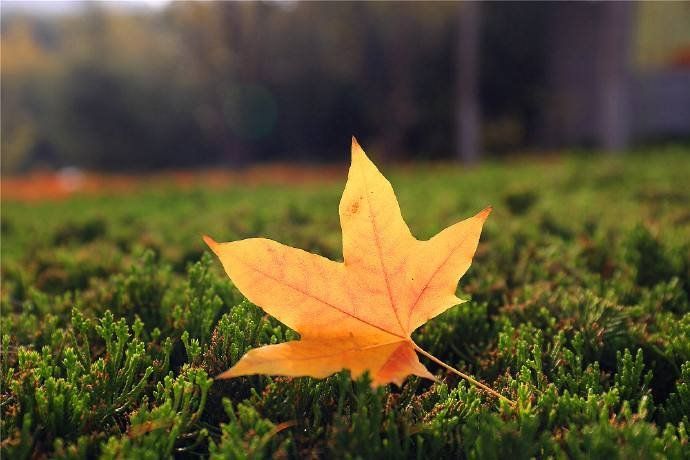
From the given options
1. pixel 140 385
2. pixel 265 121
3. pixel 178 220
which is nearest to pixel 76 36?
pixel 265 121

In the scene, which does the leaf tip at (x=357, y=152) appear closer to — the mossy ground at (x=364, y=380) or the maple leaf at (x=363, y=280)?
the maple leaf at (x=363, y=280)

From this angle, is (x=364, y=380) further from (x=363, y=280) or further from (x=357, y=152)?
(x=357, y=152)

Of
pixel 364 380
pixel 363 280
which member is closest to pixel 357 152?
pixel 363 280

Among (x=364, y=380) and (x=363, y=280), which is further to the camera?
(x=363, y=280)

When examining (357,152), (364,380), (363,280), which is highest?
(357,152)

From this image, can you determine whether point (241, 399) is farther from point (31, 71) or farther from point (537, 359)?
point (31, 71)

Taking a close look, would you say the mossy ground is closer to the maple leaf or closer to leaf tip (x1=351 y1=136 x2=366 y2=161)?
the maple leaf

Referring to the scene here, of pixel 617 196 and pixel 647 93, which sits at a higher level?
pixel 647 93
